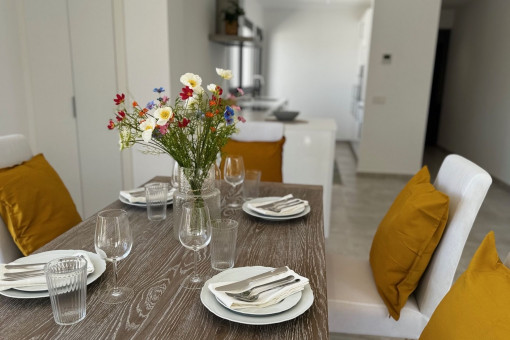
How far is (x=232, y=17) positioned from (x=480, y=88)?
12.8 ft

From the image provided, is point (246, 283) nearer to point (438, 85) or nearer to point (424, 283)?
point (424, 283)

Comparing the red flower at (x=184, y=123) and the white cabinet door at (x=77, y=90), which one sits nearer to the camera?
the red flower at (x=184, y=123)

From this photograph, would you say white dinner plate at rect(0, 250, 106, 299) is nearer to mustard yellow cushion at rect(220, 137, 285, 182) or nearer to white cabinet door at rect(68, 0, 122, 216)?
mustard yellow cushion at rect(220, 137, 285, 182)

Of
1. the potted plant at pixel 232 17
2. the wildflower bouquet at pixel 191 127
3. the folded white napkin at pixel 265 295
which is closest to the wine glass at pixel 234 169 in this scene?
the wildflower bouquet at pixel 191 127

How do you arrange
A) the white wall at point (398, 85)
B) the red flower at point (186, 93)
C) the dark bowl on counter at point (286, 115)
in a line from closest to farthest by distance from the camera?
1. the red flower at point (186, 93)
2. the dark bowl on counter at point (286, 115)
3. the white wall at point (398, 85)

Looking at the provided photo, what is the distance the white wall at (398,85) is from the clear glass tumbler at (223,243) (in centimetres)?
465

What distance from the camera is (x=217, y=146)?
1308 millimetres

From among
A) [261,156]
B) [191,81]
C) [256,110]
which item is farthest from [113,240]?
[256,110]

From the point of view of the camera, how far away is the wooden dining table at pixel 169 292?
2.87 feet

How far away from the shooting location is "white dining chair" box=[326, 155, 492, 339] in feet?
4.28

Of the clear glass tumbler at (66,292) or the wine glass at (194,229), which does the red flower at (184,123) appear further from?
the clear glass tumbler at (66,292)

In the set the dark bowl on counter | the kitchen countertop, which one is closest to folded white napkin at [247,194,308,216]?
the dark bowl on counter

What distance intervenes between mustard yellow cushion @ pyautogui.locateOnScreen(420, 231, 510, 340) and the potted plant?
3573 mm

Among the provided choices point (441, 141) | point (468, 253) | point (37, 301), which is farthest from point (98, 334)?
point (441, 141)
